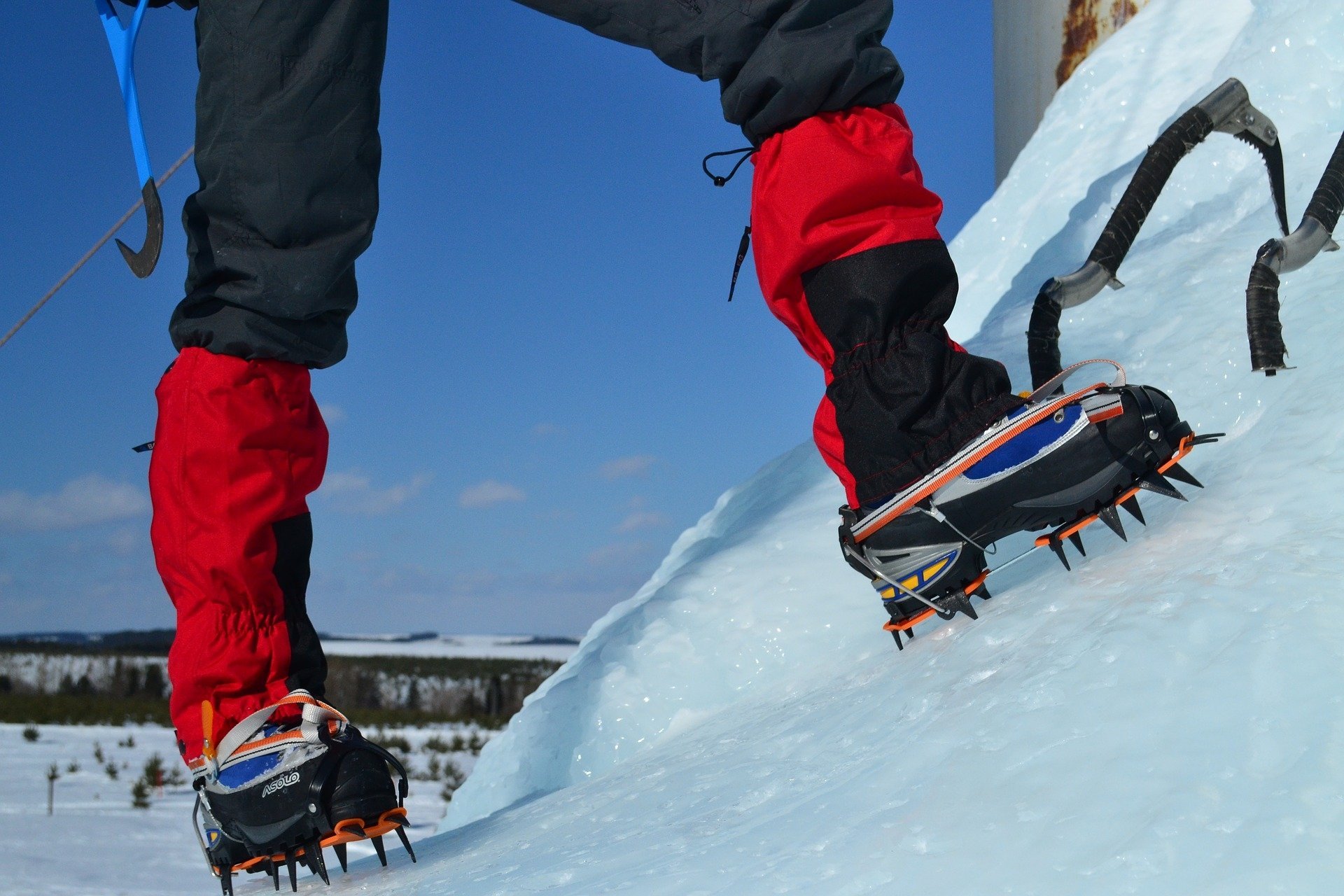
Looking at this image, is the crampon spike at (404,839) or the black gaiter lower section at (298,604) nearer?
the crampon spike at (404,839)

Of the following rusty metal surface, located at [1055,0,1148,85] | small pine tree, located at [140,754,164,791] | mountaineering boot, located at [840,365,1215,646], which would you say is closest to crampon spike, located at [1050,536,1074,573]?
mountaineering boot, located at [840,365,1215,646]

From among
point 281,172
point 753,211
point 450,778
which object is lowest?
point 450,778

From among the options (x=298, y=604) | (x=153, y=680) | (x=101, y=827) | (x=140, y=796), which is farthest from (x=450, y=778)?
(x=153, y=680)

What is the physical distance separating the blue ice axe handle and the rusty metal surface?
2.46 m

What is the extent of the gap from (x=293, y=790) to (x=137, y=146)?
0.63 metres

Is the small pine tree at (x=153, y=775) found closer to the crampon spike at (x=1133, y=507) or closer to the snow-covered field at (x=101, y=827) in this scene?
the snow-covered field at (x=101, y=827)

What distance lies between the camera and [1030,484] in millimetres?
764

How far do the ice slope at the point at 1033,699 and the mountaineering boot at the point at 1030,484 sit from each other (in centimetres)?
4

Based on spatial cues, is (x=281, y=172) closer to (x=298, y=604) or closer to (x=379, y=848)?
(x=298, y=604)

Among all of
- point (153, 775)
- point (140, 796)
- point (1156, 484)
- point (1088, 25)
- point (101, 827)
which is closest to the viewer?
point (1156, 484)

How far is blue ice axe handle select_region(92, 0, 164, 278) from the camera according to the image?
39.0 inches

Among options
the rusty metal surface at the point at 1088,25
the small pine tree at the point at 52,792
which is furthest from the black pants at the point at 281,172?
the small pine tree at the point at 52,792

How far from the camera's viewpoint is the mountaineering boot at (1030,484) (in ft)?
2.46

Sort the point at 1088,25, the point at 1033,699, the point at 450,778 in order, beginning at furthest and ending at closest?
the point at 450,778 < the point at 1088,25 < the point at 1033,699
